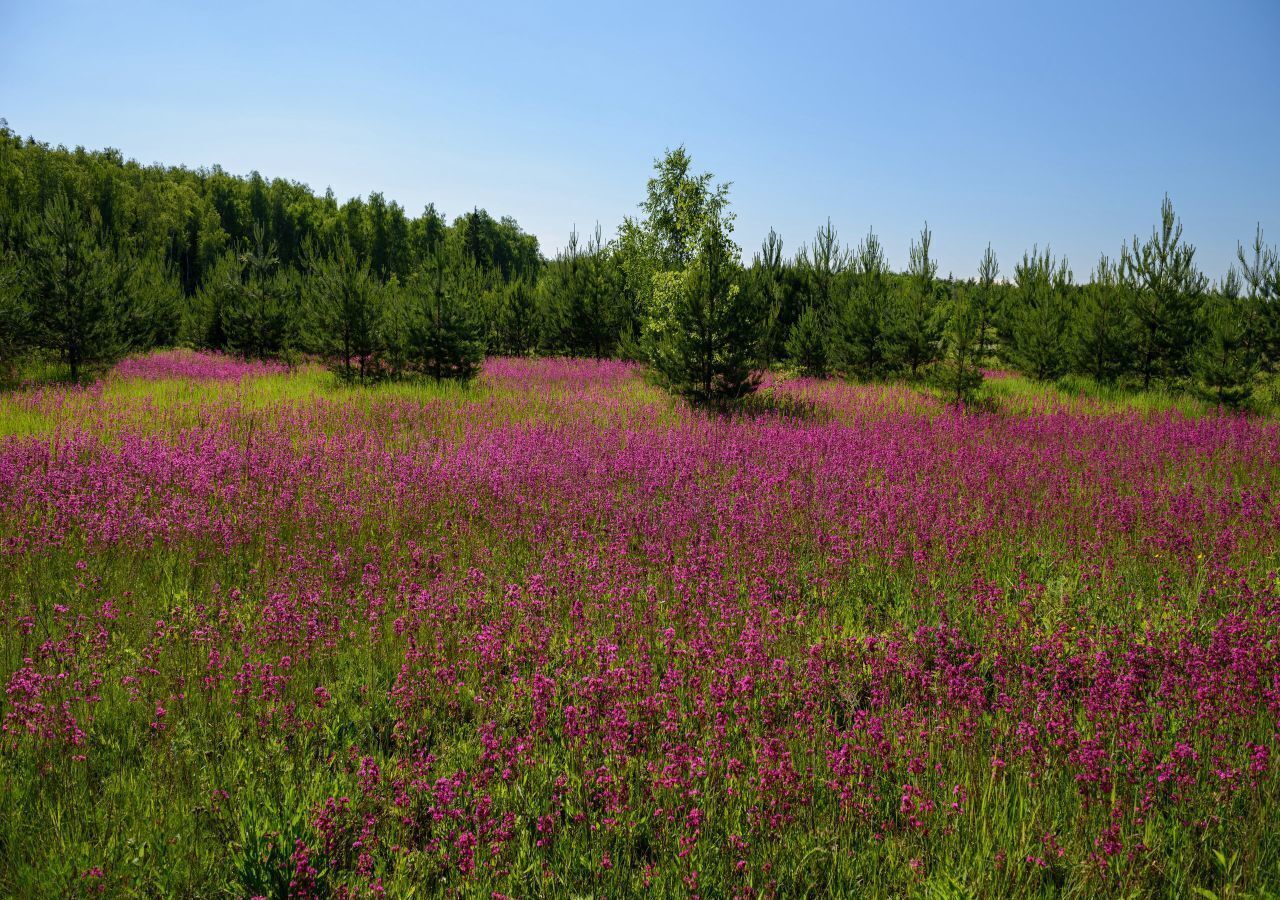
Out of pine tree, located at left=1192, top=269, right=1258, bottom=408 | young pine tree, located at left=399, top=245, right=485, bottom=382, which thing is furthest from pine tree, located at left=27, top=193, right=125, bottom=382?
pine tree, located at left=1192, top=269, right=1258, bottom=408

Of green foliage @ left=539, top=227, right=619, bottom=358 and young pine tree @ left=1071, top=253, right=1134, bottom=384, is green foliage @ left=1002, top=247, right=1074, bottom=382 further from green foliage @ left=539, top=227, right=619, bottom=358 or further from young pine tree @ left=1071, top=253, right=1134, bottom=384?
green foliage @ left=539, top=227, right=619, bottom=358

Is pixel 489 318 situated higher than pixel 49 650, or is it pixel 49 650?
pixel 489 318

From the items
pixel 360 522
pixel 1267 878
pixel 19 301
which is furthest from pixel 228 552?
pixel 19 301

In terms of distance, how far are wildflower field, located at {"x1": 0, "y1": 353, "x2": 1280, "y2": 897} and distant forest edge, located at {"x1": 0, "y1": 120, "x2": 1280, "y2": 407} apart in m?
7.74

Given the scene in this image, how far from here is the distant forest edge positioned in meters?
14.2

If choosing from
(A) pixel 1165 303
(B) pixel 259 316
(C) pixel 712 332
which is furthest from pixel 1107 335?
(B) pixel 259 316

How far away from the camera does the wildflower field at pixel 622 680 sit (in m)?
2.25

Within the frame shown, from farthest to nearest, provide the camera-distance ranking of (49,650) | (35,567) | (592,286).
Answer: (592,286)
(35,567)
(49,650)

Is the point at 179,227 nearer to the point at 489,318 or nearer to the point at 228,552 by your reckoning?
the point at 489,318

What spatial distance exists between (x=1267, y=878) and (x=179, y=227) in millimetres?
93574

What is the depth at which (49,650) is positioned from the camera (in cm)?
331

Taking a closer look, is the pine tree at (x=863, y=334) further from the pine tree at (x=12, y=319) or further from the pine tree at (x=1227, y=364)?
the pine tree at (x=12, y=319)

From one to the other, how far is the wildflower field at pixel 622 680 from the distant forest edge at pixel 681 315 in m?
7.74

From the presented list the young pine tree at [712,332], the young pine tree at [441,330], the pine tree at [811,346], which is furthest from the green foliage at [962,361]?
the young pine tree at [441,330]
